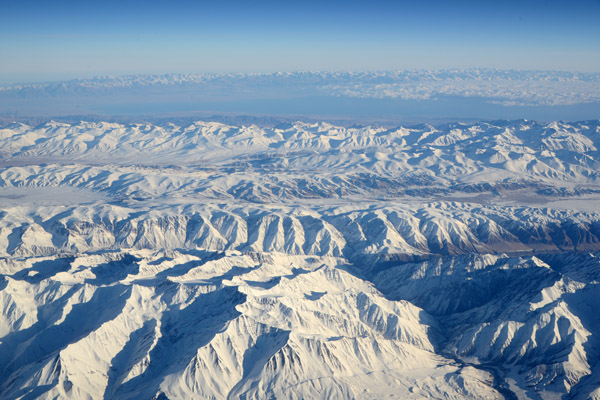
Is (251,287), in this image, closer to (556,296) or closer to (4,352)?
(4,352)

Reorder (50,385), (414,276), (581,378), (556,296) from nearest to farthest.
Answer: (50,385) → (581,378) → (556,296) → (414,276)

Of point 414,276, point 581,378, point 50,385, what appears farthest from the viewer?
point 414,276

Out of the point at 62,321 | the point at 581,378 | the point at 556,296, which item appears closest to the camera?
the point at 581,378

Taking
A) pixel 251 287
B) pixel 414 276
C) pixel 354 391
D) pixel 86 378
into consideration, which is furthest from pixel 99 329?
pixel 414 276

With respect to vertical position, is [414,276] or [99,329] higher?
[99,329]

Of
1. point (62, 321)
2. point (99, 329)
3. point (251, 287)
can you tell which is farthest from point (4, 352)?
point (251, 287)

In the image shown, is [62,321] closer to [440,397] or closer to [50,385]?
Answer: [50,385]

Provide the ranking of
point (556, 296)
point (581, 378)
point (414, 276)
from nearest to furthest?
point (581, 378)
point (556, 296)
point (414, 276)

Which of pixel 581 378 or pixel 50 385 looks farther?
pixel 581 378

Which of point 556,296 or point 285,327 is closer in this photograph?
point 285,327
